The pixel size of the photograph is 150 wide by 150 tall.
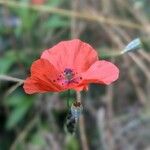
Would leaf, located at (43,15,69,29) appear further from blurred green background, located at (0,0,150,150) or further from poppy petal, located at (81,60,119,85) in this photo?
poppy petal, located at (81,60,119,85)

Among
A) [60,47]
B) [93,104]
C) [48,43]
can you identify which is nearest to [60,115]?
[93,104]

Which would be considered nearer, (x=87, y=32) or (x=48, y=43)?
(x=48, y=43)

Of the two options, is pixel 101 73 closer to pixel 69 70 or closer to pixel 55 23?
pixel 69 70

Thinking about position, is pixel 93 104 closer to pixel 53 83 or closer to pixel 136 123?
pixel 136 123

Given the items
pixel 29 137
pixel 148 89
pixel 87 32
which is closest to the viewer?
pixel 29 137

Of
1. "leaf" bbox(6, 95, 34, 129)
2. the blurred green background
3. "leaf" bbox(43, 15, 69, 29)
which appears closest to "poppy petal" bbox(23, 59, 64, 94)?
the blurred green background

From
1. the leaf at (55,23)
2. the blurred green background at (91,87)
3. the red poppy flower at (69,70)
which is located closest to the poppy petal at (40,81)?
the red poppy flower at (69,70)

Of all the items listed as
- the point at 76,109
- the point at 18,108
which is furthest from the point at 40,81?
the point at 18,108

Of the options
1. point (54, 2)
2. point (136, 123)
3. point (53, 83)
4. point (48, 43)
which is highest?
point (54, 2)
